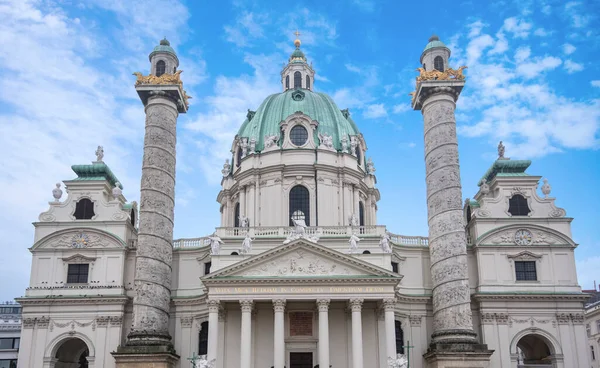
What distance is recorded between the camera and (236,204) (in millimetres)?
49844

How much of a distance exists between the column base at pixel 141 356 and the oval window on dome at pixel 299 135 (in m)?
19.4

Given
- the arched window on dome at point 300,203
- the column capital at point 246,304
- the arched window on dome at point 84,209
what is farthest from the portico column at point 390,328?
the arched window on dome at point 84,209

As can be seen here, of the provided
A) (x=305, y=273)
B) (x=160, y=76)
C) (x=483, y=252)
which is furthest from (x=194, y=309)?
(x=483, y=252)

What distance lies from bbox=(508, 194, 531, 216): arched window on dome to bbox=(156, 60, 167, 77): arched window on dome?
24.9m

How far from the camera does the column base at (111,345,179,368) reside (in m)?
35.4

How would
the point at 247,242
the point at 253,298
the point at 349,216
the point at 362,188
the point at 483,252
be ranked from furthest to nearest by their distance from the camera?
the point at 362,188 < the point at 349,216 < the point at 483,252 < the point at 247,242 < the point at 253,298

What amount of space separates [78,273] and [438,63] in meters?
27.3

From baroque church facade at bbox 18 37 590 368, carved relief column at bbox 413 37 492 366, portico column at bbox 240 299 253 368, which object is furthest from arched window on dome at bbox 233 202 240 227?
carved relief column at bbox 413 37 492 366

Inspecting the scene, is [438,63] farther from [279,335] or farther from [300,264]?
[279,335]

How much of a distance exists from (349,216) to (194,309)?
41.2 feet

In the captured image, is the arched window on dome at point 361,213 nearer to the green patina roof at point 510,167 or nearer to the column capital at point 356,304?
the green patina roof at point 510,167

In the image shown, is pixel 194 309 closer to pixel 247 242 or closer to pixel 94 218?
pixel 247 242

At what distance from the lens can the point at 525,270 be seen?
4138 cm

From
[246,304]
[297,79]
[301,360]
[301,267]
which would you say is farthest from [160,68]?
[301,360]
